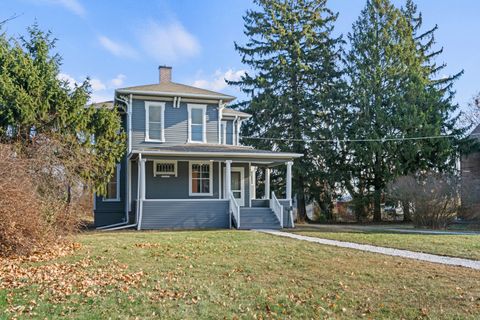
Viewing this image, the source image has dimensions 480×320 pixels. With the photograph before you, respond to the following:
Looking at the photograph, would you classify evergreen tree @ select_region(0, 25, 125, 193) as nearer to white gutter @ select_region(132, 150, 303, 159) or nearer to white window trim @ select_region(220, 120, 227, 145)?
white gutter @ select_region(132, 150, 303, 159)

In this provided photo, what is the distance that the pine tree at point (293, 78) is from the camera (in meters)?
27.4

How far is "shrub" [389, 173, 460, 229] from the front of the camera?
1892cm

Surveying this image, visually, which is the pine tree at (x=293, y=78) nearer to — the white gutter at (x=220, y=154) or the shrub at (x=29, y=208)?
the white gutter at (x=220, y=154)

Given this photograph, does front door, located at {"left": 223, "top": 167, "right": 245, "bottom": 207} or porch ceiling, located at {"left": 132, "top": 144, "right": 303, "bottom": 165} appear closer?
porch ceiling, located at {"left": 132, "top": 144, "right": 303, "bottom": 165}

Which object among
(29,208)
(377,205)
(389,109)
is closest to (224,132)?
(377,205)

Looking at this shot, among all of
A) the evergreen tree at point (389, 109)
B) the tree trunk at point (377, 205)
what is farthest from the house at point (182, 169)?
the evergreen tree at point (389, 109)

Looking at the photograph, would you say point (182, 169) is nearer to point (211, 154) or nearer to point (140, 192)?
point (211, 154)

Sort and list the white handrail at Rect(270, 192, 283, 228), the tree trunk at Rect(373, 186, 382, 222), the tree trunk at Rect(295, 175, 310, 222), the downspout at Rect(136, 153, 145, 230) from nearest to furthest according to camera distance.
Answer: the downspout at Rect(136, 153, 145, 230), the white handrail at Rect(270, 192, 283, 228), the tree trunk at Rect(373, 186, 382, 222), the tree trunk at Rect(295, 175, 310, 222)

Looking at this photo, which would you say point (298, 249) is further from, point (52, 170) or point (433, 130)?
point (433, 130)

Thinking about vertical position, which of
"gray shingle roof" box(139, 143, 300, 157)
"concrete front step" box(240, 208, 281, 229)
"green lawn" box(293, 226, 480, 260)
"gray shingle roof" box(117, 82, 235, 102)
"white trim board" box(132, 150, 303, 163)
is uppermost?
"gray shingle roof" box(117, 82, 235, 102)

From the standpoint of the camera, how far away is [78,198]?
12.8 m

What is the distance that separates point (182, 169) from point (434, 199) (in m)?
11.0

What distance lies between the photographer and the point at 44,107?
1443cm

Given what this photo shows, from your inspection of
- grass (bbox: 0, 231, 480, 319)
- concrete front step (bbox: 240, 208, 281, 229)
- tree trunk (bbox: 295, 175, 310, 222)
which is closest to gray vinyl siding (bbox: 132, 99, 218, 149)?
concrete front step (bbox: 240, 208, 281, 229)
